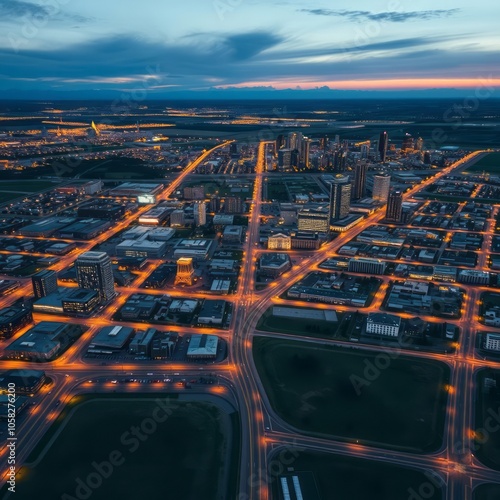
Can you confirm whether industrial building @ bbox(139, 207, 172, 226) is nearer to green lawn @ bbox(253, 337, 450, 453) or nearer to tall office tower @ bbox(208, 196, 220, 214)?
tall office tower @ bbox(208, 196, 220, 214)

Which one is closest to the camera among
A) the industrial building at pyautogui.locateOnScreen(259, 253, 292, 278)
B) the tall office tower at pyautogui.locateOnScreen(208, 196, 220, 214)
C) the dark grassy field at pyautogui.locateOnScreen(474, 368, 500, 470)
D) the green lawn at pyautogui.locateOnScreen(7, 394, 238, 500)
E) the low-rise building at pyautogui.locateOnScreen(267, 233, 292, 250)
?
the green lawn at pyautogui.locateOnScreen(7, 394, 238, 500)

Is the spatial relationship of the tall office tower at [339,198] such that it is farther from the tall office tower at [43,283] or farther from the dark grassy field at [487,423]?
the tall office tower at [43,283]

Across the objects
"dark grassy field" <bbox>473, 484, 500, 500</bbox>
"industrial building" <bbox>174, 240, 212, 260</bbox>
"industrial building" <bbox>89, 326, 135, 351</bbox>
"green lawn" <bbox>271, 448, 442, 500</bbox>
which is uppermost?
"industrial building" <bbox>174, 240, 212, 260</bbox>

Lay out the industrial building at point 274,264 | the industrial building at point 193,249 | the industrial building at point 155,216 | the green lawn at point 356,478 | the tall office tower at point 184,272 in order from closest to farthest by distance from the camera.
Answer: the green lawn at point 356,478 < the tall office tower at point 184,272 < the industrial building at point 274,264 < the industrial building at point 193,249 < the industrial building at point 155,216

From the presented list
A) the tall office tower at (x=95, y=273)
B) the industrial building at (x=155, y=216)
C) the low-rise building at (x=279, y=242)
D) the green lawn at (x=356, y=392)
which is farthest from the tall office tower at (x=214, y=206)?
the green lawn at (x=356, y=392)

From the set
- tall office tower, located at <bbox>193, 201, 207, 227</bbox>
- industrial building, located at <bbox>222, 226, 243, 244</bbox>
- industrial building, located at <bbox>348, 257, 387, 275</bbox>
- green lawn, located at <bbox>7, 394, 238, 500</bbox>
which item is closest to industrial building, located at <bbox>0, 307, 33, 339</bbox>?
green lawn, located at <bbox>7, 394, 238, 500</bbox>

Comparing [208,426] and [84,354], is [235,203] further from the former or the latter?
[208,426]
